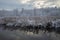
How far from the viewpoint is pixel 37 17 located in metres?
9.12

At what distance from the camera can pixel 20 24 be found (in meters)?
8.87

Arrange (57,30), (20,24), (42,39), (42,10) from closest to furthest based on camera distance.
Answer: (42,39) < (57,30) < (20,24) < (42,10)

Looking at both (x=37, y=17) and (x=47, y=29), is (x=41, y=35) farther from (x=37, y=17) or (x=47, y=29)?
(x=37, y=17)

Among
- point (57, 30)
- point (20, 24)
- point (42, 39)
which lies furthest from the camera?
point (20, 24)

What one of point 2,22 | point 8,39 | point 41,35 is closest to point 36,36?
point 41,35

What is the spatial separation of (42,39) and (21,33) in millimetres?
1396

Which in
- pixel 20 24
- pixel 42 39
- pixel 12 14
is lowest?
pixel 42 39

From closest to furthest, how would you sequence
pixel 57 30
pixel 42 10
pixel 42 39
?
pixel 42 39, pixel 57 30, pixel 42 10

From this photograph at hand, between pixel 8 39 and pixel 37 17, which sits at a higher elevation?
pixel 37 17

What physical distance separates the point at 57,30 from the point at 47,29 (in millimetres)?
562

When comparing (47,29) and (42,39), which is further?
(47,29)

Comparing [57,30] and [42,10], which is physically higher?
[42,10]

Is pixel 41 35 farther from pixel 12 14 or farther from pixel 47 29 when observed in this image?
pixel 12 14

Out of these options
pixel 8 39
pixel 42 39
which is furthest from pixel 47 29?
pixel 8 39
